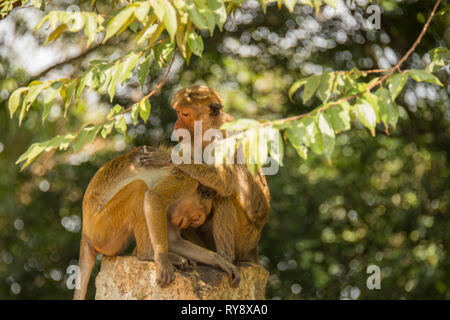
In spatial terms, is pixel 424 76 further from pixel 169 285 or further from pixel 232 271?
pixel 169 285

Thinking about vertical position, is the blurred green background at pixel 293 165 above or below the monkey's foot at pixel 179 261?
below

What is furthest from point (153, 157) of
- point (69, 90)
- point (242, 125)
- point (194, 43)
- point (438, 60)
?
point (438, 60)

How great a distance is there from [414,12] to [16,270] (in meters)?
5.43

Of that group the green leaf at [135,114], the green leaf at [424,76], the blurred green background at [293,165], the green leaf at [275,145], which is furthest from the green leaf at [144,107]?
the blurred green background at [293,165]

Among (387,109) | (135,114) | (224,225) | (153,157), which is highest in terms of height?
(387,109)

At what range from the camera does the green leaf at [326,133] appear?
8.27 feet

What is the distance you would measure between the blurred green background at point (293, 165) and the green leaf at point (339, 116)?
4.47 meters

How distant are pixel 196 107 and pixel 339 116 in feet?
4.64

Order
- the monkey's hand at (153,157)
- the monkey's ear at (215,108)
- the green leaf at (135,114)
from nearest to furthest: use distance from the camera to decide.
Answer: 1. the green leaf at (135,114)
2. the monkey's hand at (153,157)
3. the monkey's ear at (215,108)

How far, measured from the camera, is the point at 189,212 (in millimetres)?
3863

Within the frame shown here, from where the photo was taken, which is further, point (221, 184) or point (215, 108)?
point (215, 108)

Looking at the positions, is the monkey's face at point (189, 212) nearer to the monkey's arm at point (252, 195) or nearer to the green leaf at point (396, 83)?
the monkey's arm at point (252, 195)

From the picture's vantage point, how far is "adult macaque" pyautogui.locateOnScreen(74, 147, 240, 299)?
3.68 metres
